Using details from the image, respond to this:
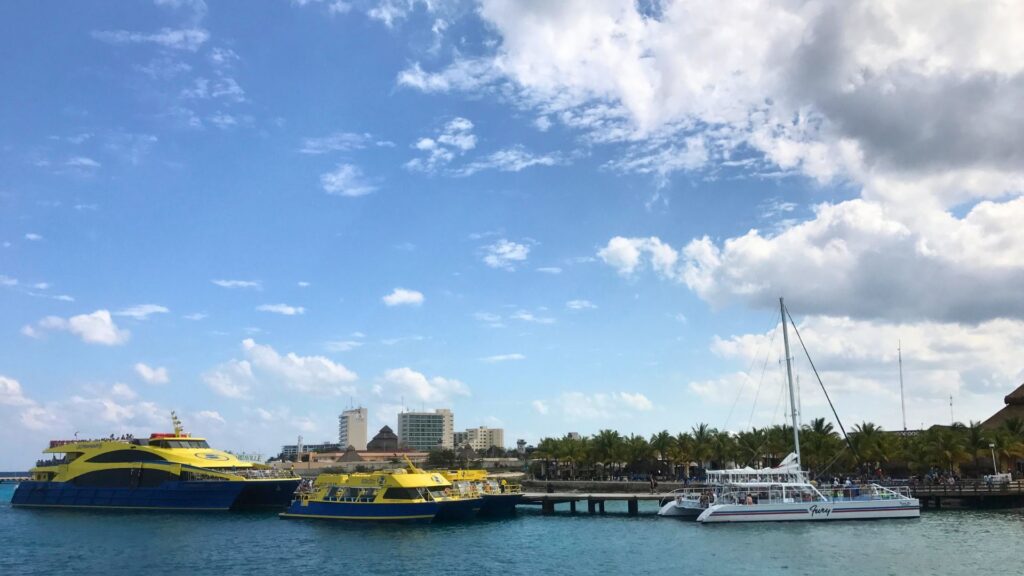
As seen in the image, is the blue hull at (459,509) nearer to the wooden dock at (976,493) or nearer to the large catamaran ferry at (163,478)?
the large catamaran ferry at (163,478)

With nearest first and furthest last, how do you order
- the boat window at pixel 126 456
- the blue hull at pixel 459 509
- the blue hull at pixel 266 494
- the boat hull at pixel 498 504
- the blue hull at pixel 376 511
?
1. the blue hull at pixel 376 511
2. the blue hull at pixel 459 509
3. the boat hull at pixel 498 504
4. the blue hull at pixel 266 494
5. the boat window at pixel 126 456

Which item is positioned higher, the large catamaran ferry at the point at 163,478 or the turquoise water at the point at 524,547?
the large catamaran ferry at the point at 163,478

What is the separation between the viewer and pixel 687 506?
218 feet

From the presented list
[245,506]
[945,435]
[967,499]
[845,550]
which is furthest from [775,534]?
[245,506]

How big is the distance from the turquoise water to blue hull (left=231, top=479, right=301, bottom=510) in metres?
8.89

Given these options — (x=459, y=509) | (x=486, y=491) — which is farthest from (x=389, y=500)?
(x=486, y=491)

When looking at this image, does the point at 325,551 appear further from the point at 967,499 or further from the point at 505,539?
the point at 967,499

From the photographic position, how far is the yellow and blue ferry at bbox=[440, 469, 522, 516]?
226 ft

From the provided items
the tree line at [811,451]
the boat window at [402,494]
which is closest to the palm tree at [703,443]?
the tree line at [811,451]

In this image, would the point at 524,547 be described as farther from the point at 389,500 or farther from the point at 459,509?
the point at 389,500

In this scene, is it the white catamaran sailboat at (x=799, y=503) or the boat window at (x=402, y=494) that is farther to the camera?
the boat window at (x=402, y=494)

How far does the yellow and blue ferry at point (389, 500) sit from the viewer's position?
63.2 m

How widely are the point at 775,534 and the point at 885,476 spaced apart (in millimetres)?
45084

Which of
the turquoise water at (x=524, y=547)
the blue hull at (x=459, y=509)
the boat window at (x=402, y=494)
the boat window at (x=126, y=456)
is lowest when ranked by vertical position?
the turquoise water at (x=524, y=547)
